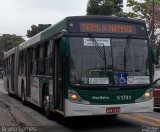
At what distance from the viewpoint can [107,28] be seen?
12.3 metres

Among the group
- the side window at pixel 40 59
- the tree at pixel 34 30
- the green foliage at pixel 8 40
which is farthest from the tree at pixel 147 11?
the green foliage at pixel 8 40

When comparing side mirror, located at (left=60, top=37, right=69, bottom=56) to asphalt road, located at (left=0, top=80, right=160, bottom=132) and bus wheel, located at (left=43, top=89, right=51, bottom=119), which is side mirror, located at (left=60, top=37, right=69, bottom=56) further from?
bus wheel, located at (left=43, top=89, right=51, bottom=119)

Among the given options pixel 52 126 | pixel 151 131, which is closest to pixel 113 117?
pixel 52 126

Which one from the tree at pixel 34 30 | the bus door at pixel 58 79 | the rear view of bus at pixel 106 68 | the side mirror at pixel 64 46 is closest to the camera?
the side mirror at pixel 64 46

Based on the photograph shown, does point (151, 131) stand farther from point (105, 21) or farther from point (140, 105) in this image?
point (105, 21)

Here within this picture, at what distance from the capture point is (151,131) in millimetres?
11188

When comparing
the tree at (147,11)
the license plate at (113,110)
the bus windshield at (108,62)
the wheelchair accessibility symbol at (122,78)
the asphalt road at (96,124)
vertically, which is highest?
the tree at (147,11)

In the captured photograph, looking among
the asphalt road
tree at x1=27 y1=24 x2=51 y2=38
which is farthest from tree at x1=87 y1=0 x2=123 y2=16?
the asphalt road

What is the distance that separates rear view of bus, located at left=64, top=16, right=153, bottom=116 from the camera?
38.3ft

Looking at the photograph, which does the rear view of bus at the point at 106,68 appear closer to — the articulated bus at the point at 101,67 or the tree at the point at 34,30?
the articulated bus at the point at 101,67

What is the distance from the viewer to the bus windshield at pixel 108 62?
11750 mm

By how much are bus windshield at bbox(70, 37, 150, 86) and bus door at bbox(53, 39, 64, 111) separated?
630mm

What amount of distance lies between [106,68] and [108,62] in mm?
170

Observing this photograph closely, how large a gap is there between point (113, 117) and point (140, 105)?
9.31 feet
